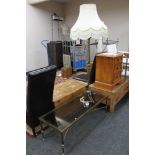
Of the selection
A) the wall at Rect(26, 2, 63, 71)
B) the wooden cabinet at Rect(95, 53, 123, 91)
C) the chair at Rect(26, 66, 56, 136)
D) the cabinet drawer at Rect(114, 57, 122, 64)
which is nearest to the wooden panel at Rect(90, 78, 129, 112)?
the wooden cabinet at Rect(95, 53, 123, 91)

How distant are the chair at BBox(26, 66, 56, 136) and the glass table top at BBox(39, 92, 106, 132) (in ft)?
0.37

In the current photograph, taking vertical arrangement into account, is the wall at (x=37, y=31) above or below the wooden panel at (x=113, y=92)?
above

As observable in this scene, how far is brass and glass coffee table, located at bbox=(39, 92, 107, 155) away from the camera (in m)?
1.87

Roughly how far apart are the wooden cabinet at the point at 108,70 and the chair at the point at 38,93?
3.11 feet

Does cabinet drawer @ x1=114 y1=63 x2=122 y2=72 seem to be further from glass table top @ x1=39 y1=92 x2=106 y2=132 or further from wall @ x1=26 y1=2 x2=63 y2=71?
wall @ x1=26 y1=2 x2=63 y2=71

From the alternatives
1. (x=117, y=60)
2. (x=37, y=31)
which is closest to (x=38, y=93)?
(x=117, y=60)

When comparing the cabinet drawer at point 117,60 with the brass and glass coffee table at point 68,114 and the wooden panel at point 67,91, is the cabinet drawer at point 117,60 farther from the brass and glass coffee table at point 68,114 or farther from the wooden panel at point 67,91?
the wooden panel at point 67,91

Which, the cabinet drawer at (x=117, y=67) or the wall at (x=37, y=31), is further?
the wall at (x=37, y=31)

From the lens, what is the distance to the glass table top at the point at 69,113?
6.30 ft

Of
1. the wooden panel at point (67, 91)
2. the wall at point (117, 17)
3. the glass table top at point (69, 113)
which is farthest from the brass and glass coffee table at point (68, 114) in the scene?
the wall at point (117, 17)

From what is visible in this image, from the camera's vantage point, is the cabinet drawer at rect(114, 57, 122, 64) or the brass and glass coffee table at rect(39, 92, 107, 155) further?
the cabinet drawer at rect(114, 57, 122, 64)

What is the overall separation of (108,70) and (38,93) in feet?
3.84

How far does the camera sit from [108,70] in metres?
2.69
